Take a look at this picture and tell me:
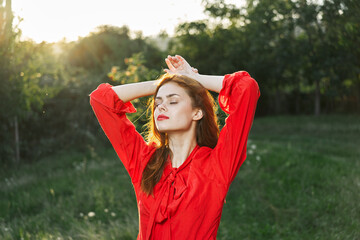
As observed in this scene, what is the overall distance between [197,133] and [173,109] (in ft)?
0.79

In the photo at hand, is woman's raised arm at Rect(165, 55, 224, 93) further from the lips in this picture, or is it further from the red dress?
the lips

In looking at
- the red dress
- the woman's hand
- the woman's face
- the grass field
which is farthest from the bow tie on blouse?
the grass field

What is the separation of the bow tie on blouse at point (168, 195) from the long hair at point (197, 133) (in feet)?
0.17

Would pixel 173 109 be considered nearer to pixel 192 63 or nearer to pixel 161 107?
pixel 161 107

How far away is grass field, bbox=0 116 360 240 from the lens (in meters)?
4.53

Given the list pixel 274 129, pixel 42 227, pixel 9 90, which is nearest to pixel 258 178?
pixel 42 227

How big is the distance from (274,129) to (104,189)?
551 inches

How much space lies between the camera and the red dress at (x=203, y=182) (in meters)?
1.98

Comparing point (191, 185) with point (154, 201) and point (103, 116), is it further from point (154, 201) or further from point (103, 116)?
point (103, 116)

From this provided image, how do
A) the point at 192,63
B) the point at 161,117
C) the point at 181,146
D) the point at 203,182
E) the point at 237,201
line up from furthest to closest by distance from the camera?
1. the point at 192,63
2. the point at 237,201
3. the point at 181,146
4. the point at 161,117
5. the point at 203,182

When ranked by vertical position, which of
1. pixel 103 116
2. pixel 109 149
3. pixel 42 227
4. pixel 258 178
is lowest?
pixel 109 149

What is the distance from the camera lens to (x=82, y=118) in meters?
12.4

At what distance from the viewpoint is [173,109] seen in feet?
7.04

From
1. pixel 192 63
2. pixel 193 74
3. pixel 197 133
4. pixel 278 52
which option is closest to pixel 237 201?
pixel 197 133
